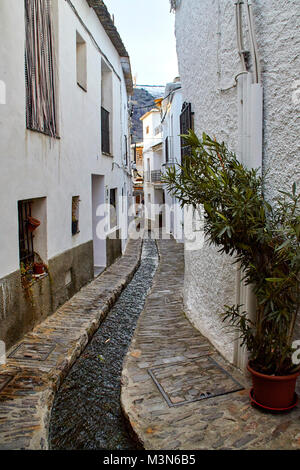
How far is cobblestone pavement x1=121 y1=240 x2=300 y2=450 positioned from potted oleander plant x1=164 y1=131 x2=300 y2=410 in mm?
244

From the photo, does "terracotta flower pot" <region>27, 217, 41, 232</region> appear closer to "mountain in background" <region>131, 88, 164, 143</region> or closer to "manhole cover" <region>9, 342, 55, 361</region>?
"manhole cover" <region>9, 342, 55, 361</region>

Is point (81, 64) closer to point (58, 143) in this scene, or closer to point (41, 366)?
point (58, 143)

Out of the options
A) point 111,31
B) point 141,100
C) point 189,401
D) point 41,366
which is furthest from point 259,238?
point 141,100

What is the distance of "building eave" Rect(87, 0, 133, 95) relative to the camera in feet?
29.8

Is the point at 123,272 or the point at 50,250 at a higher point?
the point at 50,250

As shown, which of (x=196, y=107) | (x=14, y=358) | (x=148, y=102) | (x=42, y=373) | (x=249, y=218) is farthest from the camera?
(x=148, y=102)

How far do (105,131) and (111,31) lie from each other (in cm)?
257

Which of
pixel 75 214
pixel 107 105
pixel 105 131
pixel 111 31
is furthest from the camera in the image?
pixel 107 105

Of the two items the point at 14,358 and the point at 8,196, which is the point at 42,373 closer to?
the point at 14,358

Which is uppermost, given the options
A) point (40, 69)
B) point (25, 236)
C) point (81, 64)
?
Answer: point (81, 64)

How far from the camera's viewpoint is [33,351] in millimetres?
5062

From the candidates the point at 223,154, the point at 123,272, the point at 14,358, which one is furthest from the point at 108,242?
the point at 223,154
